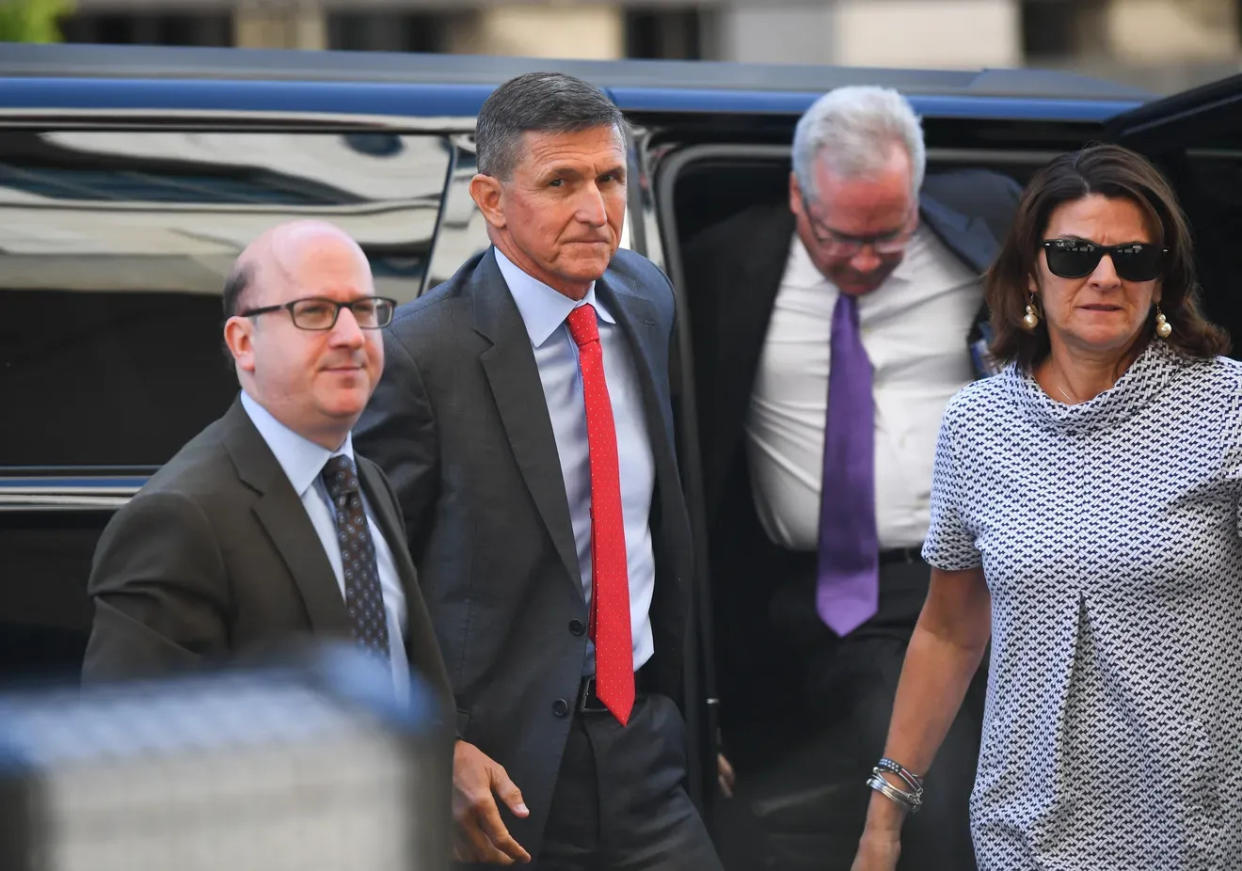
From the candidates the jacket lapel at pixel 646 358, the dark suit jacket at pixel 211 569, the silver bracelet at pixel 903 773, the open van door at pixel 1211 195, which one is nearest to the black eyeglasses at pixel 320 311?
the dark suit jacket at pixel 211 569

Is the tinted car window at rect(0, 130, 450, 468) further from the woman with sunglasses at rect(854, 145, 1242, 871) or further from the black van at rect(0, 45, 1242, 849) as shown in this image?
the woman with sunglasses at rect(854, 145, 1242, 871)

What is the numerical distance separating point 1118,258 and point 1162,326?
11cm

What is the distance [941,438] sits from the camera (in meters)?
2.61

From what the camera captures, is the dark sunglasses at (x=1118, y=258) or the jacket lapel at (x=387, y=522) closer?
the jacket lapel at (x=387, y=522)

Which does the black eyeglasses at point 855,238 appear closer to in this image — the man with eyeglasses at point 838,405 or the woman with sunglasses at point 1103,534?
the man with eyeglasses at point 838,405

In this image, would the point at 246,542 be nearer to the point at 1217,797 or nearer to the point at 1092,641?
the point at 1092,641

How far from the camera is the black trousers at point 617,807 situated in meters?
2.66

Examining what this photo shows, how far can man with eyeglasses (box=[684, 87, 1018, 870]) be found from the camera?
3.39 meters

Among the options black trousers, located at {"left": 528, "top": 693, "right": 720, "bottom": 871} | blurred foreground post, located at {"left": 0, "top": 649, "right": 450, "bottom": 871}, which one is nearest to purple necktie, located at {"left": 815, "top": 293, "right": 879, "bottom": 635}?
black trousers, located at {"left": 528, "top": 693, "right": 720, "bottom": 871}

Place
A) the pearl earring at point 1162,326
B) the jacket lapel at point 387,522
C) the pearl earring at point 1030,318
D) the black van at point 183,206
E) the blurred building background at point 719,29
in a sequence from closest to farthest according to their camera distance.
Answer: the jacket lapel at point 387,522
the pearl earring at point 1162,326
the pearl earring at point 1030,318
the black van at point 183,206
the blurred building background at point 719,29

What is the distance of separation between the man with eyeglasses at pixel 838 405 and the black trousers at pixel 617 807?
0.76 m

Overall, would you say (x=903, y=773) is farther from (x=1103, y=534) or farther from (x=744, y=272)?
(x=744, y=272)

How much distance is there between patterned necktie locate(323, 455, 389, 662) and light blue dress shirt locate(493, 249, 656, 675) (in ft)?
2.21

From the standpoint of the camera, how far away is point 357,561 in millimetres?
1860
